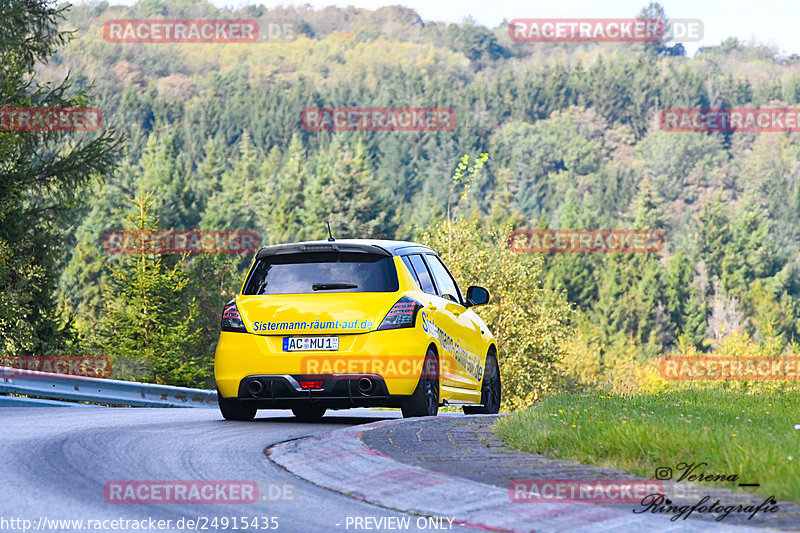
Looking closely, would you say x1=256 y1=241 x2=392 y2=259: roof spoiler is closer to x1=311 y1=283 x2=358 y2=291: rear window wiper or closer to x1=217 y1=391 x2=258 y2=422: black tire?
x1=311 y1=283 x2=358 y2=291: rear window wiper

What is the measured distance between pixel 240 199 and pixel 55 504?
112 m

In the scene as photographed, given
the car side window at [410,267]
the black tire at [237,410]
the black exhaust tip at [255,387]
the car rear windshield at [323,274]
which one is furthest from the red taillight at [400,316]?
the black tire at [237,410]

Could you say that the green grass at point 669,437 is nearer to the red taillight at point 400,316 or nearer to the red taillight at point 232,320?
the red taillight at point 400,316

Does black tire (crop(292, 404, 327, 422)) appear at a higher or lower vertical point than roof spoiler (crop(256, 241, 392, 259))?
lower

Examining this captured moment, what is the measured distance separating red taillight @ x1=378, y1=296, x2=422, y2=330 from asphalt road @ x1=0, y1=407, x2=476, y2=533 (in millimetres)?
1192

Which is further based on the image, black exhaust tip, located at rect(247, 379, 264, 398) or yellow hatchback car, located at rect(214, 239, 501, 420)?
black exhaust tip, located at rect(247, 379, 264, 398)

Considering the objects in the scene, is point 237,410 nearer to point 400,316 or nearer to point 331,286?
point 331,286

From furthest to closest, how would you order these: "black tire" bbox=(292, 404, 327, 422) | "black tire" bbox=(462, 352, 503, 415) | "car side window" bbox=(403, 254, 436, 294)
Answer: "black tire" bbox=(462, 352, 503, 415) → "black tire" bbox=(292, 404, 327, 422) → "car side window" bbox=(403, 254, 436, 294)

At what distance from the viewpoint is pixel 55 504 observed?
6.96m

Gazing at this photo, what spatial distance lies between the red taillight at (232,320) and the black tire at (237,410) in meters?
0.85

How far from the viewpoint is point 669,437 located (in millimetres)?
8141

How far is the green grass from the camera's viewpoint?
7.12 m

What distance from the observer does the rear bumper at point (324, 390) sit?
11.7m

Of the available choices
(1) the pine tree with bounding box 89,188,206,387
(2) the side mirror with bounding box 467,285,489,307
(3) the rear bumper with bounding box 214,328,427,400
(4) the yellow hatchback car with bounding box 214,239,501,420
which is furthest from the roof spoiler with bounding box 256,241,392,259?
(1) the pine tree with bounding box 89,188,206,387
